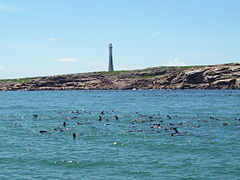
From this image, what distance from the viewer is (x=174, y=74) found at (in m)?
176

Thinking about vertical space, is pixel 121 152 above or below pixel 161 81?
below

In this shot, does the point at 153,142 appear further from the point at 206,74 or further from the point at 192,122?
the point at 206,74

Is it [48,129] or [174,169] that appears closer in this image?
[174,169]

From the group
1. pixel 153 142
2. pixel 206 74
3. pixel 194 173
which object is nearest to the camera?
pixel 194 173

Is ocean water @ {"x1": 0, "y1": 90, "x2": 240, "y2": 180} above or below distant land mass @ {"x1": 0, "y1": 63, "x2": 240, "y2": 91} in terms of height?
below

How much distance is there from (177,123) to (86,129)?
1357 cm

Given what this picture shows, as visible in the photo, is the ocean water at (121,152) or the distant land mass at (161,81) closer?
the ocean water at (121,152)

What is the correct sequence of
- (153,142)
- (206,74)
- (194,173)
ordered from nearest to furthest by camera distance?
(194,173)
(153,142)
(206,74)

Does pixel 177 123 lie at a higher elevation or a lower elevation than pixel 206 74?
lower

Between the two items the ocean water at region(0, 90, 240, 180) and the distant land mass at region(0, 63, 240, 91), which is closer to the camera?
the ocean water at region(0, 90, 240, 180)

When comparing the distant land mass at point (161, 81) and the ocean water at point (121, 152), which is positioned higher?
the distant land mass at point (161, 81)

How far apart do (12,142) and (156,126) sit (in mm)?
18701

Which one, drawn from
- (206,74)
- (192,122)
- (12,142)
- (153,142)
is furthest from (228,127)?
(206,74)

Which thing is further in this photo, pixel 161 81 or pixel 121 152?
pixel 161 81
